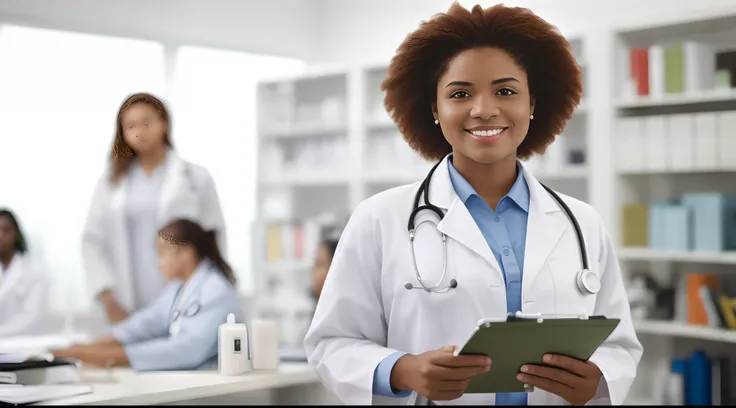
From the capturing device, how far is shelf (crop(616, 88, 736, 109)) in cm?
292

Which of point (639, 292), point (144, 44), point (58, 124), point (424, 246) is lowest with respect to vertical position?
point (639, 292)

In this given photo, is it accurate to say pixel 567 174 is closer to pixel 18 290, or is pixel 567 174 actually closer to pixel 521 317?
pixel 521 317

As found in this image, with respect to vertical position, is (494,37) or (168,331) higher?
(494,37)

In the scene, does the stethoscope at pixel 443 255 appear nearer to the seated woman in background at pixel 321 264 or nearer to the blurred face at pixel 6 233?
the seated woman in background at pixel 321 264

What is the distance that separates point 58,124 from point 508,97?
1.98ft

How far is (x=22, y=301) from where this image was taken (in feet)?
4.05

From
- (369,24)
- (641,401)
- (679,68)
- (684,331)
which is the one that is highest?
(679,68)

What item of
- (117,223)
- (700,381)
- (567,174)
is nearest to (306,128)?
(567,174)

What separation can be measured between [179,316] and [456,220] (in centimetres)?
42

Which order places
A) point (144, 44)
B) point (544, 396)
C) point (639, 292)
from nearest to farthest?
point (144, 44), point (544, 396), point (639, 292)

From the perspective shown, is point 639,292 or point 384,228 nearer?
point 384,228

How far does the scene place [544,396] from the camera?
1.39 m

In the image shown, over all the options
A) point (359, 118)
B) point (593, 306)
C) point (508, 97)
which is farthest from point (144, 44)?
point (359, 118)

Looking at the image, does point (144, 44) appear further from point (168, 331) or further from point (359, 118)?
point (359, 118)
